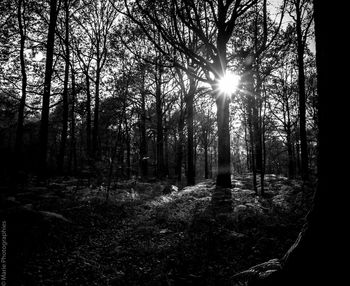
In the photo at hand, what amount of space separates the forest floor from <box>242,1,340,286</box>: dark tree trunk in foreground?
1.23 m

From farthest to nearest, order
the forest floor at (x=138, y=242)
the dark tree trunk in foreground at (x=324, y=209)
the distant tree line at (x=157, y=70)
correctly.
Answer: the distant tree line at (x=157, y=70)
the forest floor at (x=138, y=242)
the dark tree trunk in foreground at (x=324, y=209)

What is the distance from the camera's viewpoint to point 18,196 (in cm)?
664

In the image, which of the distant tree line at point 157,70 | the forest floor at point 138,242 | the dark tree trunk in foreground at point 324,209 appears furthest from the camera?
the distant tree line at point 157,70

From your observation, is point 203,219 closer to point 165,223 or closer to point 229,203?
point 165,223

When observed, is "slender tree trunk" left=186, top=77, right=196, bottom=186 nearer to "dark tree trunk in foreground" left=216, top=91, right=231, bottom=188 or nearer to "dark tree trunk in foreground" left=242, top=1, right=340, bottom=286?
"dark tree trunk in foreground" left=216, top=91, right=231, bottom=188

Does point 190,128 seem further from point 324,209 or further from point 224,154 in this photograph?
point 324,209

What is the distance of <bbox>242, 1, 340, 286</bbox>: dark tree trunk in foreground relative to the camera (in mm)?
2020

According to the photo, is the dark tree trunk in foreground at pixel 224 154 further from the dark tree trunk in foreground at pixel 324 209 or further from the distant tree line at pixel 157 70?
the dark tree trunk in foreground at pixel 324 209

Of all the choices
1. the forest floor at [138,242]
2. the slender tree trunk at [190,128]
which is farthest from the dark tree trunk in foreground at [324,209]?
the slender tree trunk at [190,128]

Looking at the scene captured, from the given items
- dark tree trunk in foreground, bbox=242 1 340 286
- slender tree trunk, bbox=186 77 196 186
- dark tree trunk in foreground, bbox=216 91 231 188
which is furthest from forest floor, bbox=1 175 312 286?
slender tree trunk, bbox=186 77 196 186

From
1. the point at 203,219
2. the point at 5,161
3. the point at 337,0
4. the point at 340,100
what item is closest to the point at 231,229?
the point at 203,219

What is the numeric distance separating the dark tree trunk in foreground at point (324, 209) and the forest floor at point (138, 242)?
1.23 metres

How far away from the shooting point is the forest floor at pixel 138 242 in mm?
3316

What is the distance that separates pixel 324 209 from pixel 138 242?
3756mm
